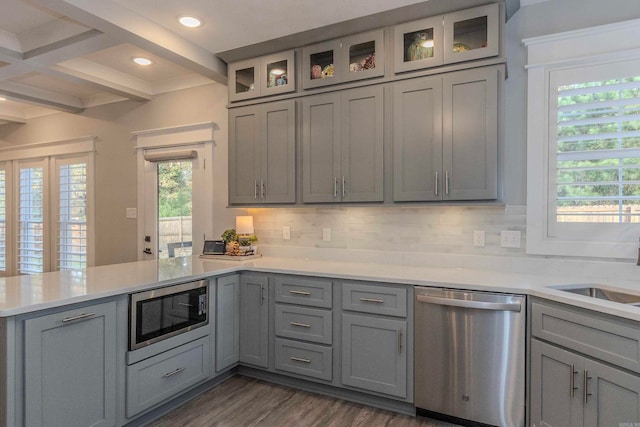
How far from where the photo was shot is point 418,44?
262 centimetres

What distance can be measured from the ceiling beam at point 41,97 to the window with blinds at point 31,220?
1.05 meters

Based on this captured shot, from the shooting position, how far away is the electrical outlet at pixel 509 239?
8.50 ft

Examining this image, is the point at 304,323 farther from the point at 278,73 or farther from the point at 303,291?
the point at 278,73

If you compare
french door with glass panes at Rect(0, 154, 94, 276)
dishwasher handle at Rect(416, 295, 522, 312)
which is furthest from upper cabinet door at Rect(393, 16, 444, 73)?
french door with glass panes at Rect(0, 154, 94, 276)

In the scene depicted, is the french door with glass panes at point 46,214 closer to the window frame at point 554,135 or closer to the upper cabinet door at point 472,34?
the upper cabinet door at point 472,34

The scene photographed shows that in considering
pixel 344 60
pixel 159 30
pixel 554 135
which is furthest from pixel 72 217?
pixel 554 135

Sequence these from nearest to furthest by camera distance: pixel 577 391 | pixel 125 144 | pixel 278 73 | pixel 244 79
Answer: pixel 577 391, pixel 278 73, pixel 244 79, pixel 125 144

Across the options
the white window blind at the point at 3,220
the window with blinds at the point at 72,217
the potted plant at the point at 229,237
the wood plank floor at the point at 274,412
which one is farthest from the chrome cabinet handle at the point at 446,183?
the white window blind at the point at 3,220

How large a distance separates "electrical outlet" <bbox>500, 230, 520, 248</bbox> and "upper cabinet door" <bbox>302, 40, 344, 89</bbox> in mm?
1644

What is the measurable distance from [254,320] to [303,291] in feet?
1.64

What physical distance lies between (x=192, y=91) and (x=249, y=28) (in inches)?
52.0

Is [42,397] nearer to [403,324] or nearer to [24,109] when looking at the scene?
[403,324]

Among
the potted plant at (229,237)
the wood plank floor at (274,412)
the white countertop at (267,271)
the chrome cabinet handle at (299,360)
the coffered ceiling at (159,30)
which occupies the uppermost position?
the coffered ceiling at (159,30)

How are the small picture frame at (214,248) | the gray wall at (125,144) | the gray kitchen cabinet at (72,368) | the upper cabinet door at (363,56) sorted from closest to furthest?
the gray kitchen cabinet at (72,368) < the upper cabinet door at (363,56) < the small picture frame at (214,248) < the gray wall at (125,144)
